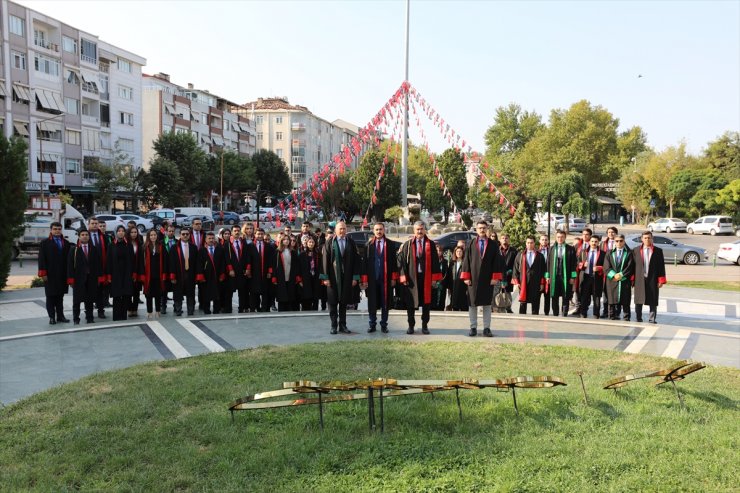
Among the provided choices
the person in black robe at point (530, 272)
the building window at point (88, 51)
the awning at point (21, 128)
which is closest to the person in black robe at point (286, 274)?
the person in black robe at point (530, 272)

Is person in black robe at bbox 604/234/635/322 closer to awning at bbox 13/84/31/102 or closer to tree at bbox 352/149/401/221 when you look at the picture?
tree at bbox 352/149/401/221

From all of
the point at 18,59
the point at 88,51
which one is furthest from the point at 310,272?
the point at 88,51

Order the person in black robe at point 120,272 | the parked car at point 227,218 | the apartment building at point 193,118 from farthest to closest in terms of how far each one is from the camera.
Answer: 1. the apartment building at point 193,118
2. the parked car at point 227,218
3. the person in black robe at point 120,272

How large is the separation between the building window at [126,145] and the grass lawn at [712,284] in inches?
1917

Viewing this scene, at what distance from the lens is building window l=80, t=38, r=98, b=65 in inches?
1964

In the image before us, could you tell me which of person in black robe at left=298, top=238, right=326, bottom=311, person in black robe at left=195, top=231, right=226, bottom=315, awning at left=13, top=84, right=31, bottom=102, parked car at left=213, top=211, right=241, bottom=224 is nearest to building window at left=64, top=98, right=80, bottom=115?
awning at left=13, top=84, right=31, bottom=102

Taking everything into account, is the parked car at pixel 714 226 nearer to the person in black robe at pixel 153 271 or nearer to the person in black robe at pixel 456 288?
the person in black robe at pixel 456 288

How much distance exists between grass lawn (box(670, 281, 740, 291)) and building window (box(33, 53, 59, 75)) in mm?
43697

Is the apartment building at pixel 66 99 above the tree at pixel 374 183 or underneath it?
above

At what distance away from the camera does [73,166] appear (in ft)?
159

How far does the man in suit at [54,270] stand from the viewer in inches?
448

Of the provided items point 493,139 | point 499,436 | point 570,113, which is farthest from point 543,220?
point 499,436

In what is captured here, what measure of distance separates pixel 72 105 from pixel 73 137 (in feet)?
8.21

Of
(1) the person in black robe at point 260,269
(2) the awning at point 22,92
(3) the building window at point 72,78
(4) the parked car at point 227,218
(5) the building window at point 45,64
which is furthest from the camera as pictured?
(4) the parked car at point 227,218
